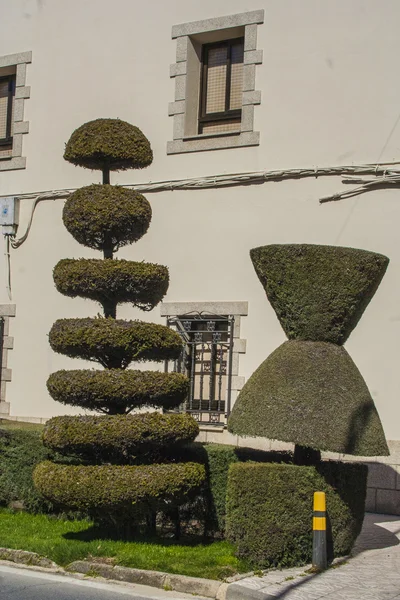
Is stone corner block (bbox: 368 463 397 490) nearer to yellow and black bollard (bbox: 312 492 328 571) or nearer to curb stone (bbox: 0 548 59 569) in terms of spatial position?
yellow and black bollard (bbox: 312 492 328 571)

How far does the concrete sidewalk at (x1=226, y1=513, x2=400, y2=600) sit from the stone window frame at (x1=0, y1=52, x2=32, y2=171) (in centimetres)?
861

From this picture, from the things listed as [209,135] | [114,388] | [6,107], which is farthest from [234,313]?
[6,107]

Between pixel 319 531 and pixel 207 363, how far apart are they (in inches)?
208

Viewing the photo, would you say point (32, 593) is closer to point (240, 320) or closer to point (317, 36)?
point (240, 320)

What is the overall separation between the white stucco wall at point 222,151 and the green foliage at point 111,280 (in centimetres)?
367

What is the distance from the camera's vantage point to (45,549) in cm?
841

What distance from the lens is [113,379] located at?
28.6 ft

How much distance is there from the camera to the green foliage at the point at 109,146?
9273 millimetres

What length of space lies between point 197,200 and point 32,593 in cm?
712

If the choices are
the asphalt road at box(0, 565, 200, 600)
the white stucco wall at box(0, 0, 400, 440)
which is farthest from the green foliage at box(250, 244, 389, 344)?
the white stucco wall at box(0, 0, 400, 440)

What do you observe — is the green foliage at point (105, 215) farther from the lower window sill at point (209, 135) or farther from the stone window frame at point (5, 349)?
the stone window frame at point (5, 349)

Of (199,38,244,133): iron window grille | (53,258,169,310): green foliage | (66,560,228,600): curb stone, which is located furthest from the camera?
(199,38,244,133): iron window grille

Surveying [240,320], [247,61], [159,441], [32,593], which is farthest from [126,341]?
[247,61]

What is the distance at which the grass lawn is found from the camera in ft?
25.7
